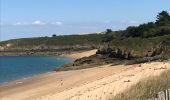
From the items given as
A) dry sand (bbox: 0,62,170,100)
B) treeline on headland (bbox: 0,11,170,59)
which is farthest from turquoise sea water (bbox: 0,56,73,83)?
dry sand (bbox: 0,62,170,100)

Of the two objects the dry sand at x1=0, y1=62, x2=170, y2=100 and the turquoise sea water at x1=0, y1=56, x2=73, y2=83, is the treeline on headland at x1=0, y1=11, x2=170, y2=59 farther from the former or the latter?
the dry sand at x1=0, y1=62, x2=170, y2=100

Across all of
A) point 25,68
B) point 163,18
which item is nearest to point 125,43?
point 25,68

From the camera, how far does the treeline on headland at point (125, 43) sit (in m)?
48.4

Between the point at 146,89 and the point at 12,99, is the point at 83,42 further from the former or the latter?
the point at 146,89

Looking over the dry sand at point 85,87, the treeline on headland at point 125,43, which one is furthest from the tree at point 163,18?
the dry sand at point 85,87

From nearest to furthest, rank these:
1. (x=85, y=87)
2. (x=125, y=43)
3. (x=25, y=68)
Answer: (x=85, y=87), (x=125, y=43), (x=25, y=68)

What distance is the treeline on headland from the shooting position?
48406 mm

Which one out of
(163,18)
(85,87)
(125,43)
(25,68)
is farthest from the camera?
(163,18)

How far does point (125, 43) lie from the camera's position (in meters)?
53.5

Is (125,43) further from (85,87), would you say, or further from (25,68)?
(85,87)

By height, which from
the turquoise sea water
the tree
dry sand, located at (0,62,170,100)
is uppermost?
the tree

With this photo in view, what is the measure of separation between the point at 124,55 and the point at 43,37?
11131cm

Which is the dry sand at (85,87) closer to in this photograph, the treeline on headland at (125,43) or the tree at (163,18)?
the treeline on headland at (125,43)

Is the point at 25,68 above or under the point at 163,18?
under
